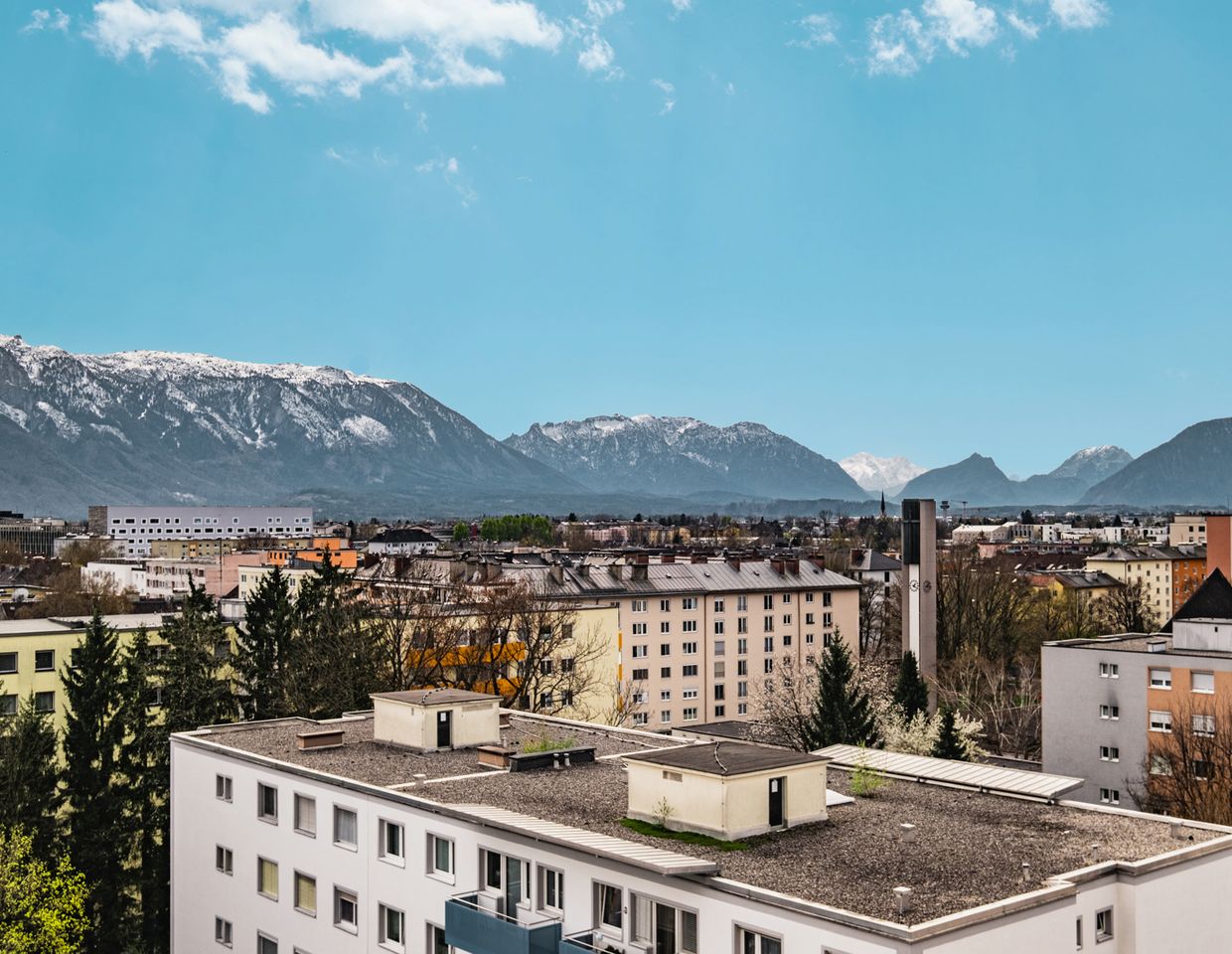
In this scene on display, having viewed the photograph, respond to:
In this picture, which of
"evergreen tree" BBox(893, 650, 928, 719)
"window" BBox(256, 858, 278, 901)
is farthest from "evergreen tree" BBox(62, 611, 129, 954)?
"evergreen tree" BBox(893, 650, 928, 719)

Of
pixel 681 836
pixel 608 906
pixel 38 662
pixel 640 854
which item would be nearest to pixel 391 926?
pixel 608 906

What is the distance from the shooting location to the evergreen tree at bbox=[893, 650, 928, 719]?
61.1 metres

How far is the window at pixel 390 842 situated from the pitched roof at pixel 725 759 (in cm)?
541

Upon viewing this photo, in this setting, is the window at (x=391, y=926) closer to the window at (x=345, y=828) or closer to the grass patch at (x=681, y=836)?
the window at (x=345, y=828)

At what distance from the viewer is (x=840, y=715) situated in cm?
5166

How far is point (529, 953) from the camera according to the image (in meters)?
20.8

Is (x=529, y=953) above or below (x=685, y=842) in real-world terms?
below

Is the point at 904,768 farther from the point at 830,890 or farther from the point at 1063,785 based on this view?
the point at 830,890

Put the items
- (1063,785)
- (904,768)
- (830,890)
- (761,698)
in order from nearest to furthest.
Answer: (830,890) < (1063,785) < (904,768) < (761,698)

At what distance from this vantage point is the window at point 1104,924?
62.3ft

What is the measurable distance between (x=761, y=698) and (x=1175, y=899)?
60.8m

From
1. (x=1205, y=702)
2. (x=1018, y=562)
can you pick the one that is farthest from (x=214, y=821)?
(x=1018, y=562)

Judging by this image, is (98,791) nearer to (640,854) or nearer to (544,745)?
(544,745)

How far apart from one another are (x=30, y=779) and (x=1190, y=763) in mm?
37782
